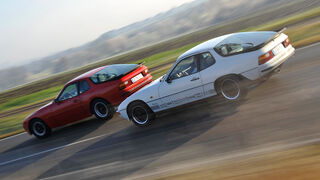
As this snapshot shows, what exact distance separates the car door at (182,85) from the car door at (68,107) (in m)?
3.51

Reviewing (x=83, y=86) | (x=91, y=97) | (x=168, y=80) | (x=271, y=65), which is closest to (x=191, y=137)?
(x=168, y=80)

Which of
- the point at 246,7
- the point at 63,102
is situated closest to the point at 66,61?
the point at 246,7

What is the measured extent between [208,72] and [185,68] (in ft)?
2.13

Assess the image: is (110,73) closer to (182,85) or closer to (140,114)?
(140,114)

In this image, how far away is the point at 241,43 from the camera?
741cm

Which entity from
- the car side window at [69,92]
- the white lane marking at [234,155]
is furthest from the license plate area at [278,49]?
the car side window at [69,92]

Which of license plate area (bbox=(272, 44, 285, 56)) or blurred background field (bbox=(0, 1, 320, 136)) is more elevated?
blurred background field (bbox=(0, 1, 320, 136))

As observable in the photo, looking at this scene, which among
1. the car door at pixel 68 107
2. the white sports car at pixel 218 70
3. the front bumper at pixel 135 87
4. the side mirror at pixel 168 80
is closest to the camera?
the white sports car at pixel 218 70

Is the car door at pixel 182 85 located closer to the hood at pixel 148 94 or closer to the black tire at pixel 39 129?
the hood at pixel 148 94

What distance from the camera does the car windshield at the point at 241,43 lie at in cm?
723

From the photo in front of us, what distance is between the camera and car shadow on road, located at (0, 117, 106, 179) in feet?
Result: 29.5

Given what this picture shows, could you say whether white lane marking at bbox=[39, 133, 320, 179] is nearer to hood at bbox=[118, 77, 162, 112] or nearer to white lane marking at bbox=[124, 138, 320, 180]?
white lane marking at bbox=[124, 138, 320, 180]

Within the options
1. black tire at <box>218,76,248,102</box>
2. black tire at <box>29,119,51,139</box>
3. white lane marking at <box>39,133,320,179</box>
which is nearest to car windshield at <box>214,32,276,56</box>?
black tire at <box>218,76,248,102</box>

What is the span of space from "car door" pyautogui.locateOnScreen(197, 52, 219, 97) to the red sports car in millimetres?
3005
